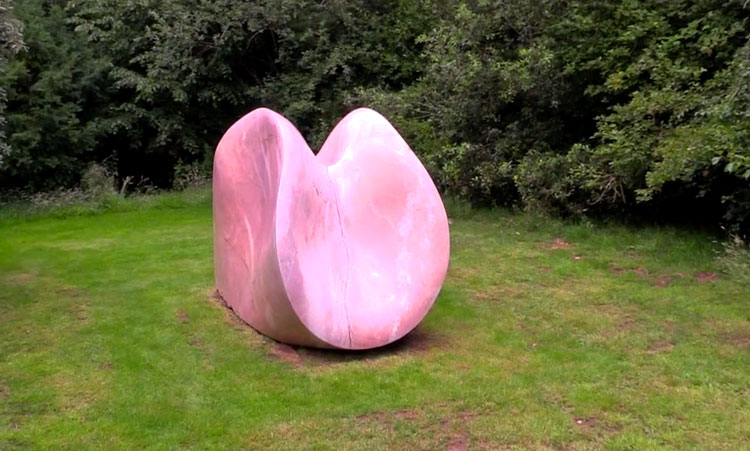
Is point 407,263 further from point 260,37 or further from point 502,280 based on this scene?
point 260,37

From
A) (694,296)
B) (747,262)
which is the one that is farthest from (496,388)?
(747,262)

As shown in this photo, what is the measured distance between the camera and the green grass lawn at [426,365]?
4.93m

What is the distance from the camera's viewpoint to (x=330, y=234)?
656 centimetres

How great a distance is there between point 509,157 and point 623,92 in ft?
7.10

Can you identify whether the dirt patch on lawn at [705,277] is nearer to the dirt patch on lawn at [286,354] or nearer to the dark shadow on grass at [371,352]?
the dark shadow on grass at [371,352]

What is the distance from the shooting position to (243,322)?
723 cm

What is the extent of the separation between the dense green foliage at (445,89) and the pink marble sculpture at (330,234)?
3.25m

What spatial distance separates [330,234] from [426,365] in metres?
1.31

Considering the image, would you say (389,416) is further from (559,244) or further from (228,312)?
(559,244)

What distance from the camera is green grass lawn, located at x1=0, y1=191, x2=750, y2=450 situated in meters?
4.93

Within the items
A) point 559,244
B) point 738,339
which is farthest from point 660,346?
point 559,244

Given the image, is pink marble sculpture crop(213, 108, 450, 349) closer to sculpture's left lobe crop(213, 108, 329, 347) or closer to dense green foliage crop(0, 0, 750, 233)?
sculpture's left lobe crop(213, 108, 329, 347)

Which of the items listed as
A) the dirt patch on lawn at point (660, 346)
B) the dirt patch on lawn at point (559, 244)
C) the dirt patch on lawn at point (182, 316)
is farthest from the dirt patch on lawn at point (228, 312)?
the dirt patch on lawn at point (559, 244)

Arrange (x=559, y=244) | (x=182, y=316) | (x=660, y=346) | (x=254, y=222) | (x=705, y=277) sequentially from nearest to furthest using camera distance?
(x=660, y=346) → (x=254, y=222) → (x=182, y=316) → (x=705, y=277) → (x=559, y=244)
